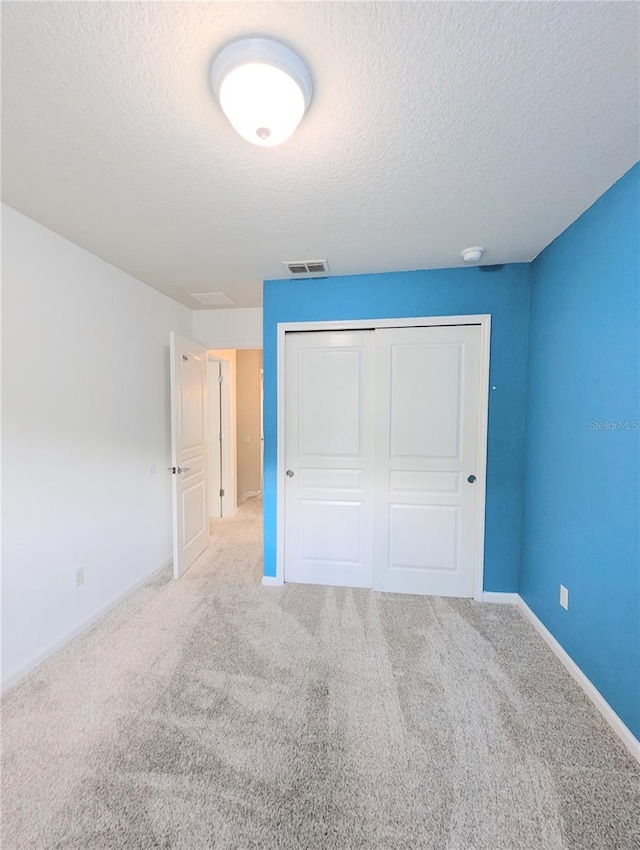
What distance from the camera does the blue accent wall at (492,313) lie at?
2.45 metres

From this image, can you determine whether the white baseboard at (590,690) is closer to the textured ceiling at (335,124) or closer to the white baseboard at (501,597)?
the white baseboard at (501,597)

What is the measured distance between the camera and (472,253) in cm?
219

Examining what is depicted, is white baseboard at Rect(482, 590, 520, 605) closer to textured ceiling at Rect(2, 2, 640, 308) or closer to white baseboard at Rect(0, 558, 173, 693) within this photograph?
textured ceiling at Rect(2, 2, 640, 308)

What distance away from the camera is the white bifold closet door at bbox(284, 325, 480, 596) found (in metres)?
2.55

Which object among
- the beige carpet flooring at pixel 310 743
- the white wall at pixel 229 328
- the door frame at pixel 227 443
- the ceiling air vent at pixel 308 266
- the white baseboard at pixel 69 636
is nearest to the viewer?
the beige carpet flooring at pixel 310 743

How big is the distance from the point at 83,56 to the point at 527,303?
8.60 ft

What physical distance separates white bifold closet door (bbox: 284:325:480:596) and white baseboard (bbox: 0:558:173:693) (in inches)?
46.3

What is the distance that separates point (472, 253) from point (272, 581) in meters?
2.83

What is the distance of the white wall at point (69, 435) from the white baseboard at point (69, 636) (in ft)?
0.05

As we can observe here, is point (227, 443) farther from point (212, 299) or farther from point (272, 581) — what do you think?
point (272, 581)

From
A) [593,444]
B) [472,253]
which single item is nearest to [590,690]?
[593,444]

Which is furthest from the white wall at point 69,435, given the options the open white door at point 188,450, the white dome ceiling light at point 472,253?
the white dome ceiling light at point 472,253

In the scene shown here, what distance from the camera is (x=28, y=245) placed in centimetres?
183

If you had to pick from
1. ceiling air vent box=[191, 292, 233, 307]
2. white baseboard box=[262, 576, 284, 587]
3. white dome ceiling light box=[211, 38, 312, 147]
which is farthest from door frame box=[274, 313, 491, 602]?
white dome ceiling light box=[211, 38, 312, 147]
